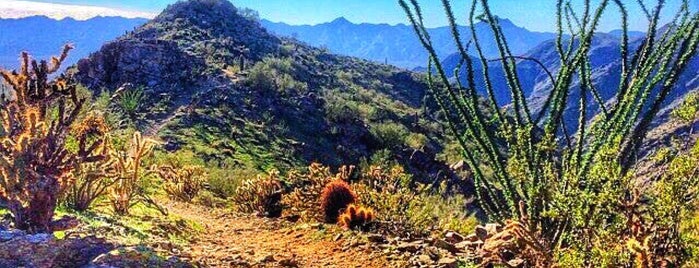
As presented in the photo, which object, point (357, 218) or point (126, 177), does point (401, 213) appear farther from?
point (126, 177)

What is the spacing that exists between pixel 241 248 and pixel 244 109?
23.3 m

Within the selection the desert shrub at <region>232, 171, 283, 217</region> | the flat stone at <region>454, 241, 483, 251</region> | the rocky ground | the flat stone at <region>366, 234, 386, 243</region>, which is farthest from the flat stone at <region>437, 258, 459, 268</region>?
the desert shrub at <region>232, 171, 283, 217</region>

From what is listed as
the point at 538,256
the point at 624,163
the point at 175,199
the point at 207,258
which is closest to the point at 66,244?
the point at 207,258

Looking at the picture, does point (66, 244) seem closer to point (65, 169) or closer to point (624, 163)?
point (65, 169)

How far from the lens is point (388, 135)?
1252 inches

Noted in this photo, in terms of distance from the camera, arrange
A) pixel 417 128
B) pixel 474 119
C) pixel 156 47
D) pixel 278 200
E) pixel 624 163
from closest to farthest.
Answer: pixel 624 163, pixel 474 119, pixel 278 200, pixel 156 47, pixel 417 128

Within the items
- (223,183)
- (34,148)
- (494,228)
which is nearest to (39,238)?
(34,148)

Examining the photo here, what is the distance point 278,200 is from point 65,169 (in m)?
5.02

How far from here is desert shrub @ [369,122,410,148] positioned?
31.0 m

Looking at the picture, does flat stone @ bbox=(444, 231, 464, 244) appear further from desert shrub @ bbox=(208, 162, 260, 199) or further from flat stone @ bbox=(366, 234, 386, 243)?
desert shrub @ bbox=(208, 162, 260, 199)

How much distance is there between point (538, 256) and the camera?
4992 mm

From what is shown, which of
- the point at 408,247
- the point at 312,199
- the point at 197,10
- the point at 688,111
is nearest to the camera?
the point at 688,111

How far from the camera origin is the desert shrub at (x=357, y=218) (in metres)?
8.20

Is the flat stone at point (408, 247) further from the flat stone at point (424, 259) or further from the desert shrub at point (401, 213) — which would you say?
the desert shrub at point (401, 213)
